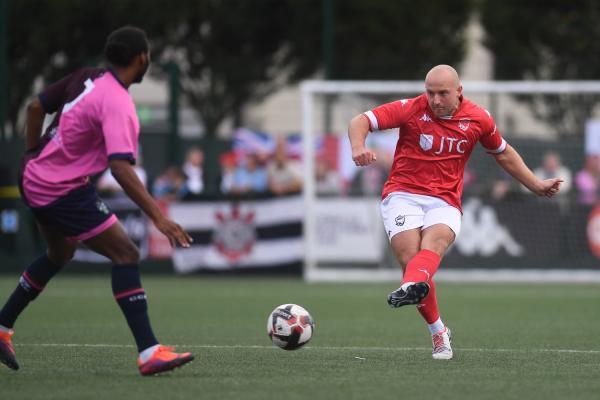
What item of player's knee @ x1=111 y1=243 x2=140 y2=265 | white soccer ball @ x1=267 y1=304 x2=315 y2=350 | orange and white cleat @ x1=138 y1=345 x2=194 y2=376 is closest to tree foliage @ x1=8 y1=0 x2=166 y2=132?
white soccer ball @ x1=267 y1=304 x2=315 y2=350

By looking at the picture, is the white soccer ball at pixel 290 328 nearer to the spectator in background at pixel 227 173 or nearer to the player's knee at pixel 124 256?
the player's knee at pixel 124 256

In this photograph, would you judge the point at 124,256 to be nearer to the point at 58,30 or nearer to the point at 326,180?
the point at 326,180

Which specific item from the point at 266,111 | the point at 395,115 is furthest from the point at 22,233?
the point at 266,111

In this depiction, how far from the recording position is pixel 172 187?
2050 centimetres

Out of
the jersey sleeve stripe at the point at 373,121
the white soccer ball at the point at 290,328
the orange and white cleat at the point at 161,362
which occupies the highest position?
the jersey sleeve stripe at the point at 373,121

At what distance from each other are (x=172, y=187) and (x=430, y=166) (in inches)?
457

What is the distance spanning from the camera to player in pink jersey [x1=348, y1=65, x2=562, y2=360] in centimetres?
907

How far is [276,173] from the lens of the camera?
20656mm

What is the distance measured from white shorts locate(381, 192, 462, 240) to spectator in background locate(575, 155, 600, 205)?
10926 millimetres

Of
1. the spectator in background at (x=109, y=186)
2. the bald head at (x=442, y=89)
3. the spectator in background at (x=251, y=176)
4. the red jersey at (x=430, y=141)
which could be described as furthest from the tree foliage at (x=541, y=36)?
the bald head at (x=442, y=89)

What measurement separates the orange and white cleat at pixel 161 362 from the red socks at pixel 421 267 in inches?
68.8

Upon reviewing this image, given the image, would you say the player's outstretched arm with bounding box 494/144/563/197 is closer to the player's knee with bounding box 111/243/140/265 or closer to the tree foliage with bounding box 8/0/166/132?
the player's knee with bounding box 111/243/140/265

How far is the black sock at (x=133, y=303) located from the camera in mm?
7766

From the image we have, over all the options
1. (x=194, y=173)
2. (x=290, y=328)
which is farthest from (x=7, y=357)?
(x=194, y=173)
